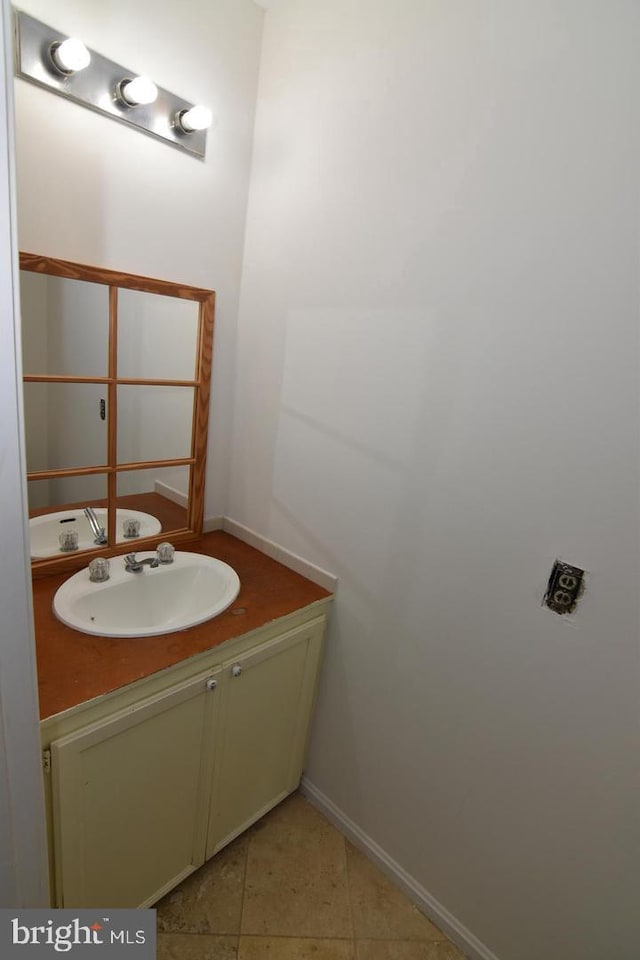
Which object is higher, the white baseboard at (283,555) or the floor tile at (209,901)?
the white baseboard at (283,555)

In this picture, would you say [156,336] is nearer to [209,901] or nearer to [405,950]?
[209,901]

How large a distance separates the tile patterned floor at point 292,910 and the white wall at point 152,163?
5.26 feet

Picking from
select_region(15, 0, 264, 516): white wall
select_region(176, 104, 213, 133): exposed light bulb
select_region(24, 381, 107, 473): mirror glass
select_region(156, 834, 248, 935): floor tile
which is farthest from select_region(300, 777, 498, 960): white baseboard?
select_region(176, 104, 213, 133): exposed light bulb

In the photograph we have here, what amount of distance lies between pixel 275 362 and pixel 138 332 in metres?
0.45

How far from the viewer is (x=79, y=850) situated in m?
1.00

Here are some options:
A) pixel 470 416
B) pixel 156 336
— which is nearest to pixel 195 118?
pixel 156 336

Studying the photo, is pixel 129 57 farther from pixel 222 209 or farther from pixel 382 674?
pixel 382 674

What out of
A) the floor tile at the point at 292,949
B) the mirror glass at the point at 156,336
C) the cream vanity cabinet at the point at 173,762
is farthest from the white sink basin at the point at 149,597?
the floor tile at the point at 292,949

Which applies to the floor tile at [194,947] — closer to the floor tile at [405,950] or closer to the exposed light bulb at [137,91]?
the floor tile at [405,950]

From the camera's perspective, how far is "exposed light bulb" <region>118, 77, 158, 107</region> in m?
1.18

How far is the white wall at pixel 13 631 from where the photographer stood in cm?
64

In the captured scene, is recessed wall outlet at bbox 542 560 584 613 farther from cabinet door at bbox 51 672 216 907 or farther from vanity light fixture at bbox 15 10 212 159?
vanity light fixture at bbox 15 10 212 159

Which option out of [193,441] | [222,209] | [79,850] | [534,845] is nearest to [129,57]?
[222,209]

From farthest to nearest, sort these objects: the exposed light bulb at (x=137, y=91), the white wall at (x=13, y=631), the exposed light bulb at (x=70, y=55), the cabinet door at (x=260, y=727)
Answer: the cabinet door at (x=260, y=727) → the exposed light bulb at (x=137, y=91) → the exposed light bulb at (x=70, y=55) → the white wall at (x=13, y=631)
